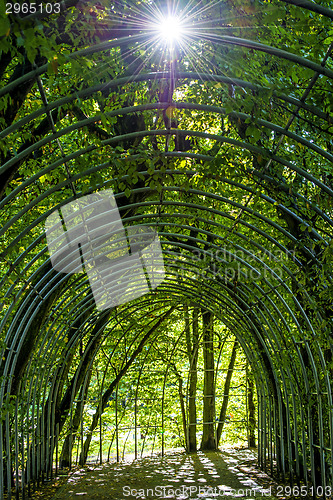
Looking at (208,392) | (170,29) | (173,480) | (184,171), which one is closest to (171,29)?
(170,29)

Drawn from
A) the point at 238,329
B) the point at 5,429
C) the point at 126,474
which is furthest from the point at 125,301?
the point at 5,429

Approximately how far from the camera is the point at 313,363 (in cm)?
639

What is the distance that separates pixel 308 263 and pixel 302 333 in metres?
1.06

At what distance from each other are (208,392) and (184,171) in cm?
901


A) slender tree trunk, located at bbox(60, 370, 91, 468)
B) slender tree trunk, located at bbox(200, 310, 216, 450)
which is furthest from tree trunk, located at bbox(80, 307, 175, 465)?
slender tree trunk, located at bbox(200, 310, 216, 450)

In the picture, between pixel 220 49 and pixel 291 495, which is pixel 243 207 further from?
pixel 291 495

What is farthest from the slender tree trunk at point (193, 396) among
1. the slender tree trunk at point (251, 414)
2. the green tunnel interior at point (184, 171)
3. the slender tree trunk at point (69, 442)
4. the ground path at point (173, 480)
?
the slender tree trunk at point (69, 442)

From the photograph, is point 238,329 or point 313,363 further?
point 238,329

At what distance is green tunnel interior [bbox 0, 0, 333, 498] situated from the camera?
3.40 meters

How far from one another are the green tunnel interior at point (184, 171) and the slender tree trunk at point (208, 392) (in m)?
1.74

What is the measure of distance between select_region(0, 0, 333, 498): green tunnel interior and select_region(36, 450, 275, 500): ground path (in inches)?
22.3

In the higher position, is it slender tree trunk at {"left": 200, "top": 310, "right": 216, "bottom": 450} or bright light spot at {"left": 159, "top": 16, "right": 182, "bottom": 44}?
bright light spot at {"left": 159, "top": 16, "right": 182, "bottom": 44}

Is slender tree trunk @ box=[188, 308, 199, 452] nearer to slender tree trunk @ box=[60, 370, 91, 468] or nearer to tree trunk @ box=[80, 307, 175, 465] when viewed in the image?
tree trunk @ box=[80, 307, 175, 465]

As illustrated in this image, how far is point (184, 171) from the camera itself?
195 inches
